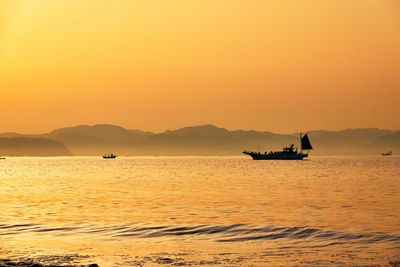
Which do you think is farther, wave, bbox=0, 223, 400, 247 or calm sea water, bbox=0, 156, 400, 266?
wave, bbox=0, 223, 400, 247

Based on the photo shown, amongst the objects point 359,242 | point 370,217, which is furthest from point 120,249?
point 370,217

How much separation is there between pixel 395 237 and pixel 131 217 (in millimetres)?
22539

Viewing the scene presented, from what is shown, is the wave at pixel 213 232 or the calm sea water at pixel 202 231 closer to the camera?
the calm sea water at pixel 202 231

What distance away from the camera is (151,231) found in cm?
4172

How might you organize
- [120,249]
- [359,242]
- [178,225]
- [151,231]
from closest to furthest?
[120,249]
[359,242]
[151,231]
[178,225]

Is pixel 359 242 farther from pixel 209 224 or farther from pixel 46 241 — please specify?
pixel 46 241

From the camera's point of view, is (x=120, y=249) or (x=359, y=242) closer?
(x=120, y=249)

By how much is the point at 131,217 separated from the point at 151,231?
9162 mm

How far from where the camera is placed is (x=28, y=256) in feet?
101

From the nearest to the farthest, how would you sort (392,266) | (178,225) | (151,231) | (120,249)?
(392,266), (120,249), (151,231), (178,225)

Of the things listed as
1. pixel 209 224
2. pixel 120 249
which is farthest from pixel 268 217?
pixel 120 249

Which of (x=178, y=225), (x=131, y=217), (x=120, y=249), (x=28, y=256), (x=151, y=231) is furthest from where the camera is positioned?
(x=131, y=217)

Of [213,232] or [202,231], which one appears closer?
[213,232]

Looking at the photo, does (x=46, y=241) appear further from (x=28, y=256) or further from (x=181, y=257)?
(x=181, y=257)
